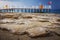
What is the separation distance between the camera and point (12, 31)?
1.44 m

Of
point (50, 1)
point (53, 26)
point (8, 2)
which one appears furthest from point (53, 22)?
point (8, 2)

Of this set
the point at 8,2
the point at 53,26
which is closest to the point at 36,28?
the point at 53,26

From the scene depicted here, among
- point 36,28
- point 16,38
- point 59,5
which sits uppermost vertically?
point 59,5

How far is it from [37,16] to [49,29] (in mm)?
319

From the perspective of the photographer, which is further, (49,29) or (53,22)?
(53,22)

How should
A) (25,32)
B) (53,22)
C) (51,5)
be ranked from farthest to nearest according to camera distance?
(51,5)
(53,22)
(25,32)

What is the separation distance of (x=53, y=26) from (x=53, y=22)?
0.26ft

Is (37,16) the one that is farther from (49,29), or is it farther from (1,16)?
(1,16)

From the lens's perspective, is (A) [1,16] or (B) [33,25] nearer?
(B) [33,25]

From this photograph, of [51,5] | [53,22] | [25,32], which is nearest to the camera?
[25,32]

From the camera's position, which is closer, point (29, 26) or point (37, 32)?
point (37, 32)

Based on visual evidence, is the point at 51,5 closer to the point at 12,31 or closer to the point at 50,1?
the point at 50,1

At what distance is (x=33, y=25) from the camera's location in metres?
1.49

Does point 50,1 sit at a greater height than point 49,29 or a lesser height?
greater
